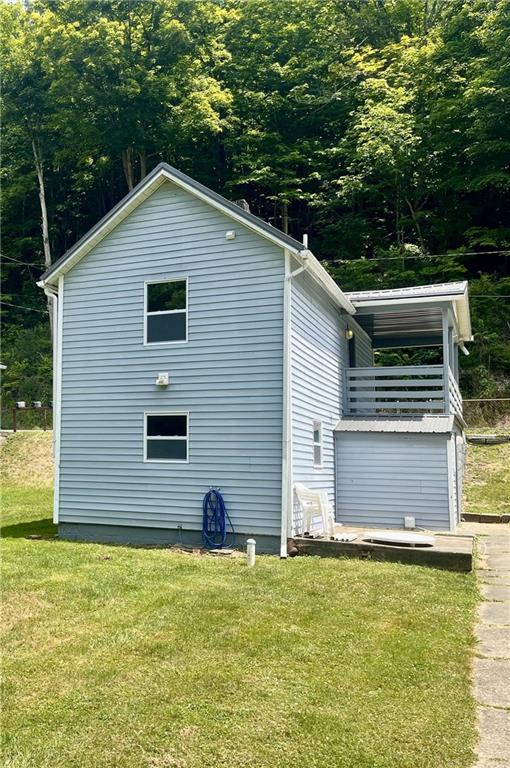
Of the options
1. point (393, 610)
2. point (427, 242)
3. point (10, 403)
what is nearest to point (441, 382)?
point (393, 610)

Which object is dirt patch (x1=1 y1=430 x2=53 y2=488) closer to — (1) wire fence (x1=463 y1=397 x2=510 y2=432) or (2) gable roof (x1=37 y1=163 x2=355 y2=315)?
(2) gable roof (x1=37 y1=163 x2=355 y2=315)

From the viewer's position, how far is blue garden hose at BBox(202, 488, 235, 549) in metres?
8.82

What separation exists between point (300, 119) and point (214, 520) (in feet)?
81.9

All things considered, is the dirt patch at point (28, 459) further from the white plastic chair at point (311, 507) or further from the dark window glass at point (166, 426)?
the white plastic chair at point (311, 507)

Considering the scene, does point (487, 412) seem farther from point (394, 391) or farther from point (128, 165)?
point (128, 165)

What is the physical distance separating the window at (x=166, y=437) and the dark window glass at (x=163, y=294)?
191cm

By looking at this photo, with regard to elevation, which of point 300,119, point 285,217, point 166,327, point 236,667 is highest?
point 300,119

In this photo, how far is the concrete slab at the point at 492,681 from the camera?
3785 millimetres

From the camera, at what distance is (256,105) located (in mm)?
28297

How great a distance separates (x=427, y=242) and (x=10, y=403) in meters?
19.7

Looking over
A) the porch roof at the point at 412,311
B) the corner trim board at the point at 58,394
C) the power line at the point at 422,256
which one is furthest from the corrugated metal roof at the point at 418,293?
the power line at the point at 422,256

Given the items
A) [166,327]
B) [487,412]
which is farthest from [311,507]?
[487,412]

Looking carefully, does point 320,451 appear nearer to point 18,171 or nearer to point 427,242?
point 427,242

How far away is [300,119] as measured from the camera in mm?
28438
